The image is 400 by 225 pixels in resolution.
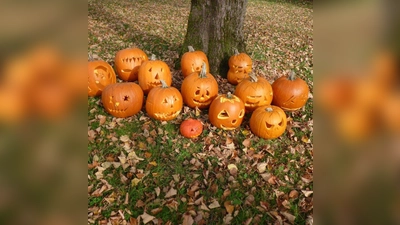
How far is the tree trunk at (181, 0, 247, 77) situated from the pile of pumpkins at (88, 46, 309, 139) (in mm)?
1301

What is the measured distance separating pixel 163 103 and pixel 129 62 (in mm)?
1514

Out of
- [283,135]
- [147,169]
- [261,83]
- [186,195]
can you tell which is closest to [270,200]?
[186,195]

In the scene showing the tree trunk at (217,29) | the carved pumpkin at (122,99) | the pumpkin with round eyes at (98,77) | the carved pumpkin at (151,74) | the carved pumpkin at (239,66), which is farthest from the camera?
the tree trunk at (217,29)

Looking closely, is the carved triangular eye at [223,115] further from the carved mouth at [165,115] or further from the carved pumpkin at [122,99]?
the carved pumpkin at [122,99]

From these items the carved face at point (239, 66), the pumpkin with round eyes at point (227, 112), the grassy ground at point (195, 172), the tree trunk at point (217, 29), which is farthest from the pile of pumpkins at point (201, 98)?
the tree trunk at point (217, 29)

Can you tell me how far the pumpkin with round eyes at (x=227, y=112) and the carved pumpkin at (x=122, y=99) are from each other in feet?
4.25

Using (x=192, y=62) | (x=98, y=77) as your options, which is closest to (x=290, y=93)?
(x=192, y=62)

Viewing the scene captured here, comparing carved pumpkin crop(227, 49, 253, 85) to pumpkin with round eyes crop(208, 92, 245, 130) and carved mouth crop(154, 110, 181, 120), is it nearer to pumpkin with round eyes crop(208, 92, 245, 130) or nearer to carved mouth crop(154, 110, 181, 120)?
pumpkin with round eyes crop(208, 92, 245, 130)

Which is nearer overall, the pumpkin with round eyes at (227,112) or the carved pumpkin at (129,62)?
the pumpkin with round eyes at (227,112)

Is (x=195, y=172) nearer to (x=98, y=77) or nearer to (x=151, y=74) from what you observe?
(x=151, y=74)

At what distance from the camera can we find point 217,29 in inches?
237

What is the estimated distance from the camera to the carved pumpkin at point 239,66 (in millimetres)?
5730

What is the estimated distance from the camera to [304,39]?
31.6 feet

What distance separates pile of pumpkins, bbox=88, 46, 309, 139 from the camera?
450 centimetres
